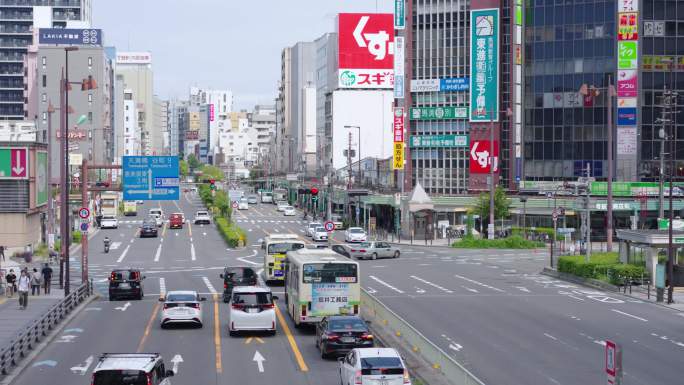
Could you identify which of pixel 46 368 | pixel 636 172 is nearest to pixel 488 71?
pixel 636 172

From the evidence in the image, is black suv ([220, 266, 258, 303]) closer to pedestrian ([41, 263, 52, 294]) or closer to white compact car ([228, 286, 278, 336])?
pedestrian ([41, 263, 52, 294])

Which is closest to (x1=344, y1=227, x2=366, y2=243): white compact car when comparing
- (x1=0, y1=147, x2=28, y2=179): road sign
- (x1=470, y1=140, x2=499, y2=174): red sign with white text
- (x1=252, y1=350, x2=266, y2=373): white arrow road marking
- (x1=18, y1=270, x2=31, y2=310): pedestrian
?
(x1=470, y1=140, x2=499, y2=174): red sign with white text

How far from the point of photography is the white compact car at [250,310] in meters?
32.7

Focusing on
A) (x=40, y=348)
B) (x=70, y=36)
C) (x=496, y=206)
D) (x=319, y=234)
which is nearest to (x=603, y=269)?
(x=40, y=348)

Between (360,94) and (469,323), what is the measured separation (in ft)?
417

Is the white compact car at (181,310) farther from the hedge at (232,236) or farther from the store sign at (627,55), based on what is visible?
the store sign at (627,55)

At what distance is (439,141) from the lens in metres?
112

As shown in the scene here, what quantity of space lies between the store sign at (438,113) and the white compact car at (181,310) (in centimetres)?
7888

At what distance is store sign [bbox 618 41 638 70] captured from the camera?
96812mm

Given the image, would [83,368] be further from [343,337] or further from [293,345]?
[343,337]

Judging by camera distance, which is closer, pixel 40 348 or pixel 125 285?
pixel 40 348

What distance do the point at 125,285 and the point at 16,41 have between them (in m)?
127

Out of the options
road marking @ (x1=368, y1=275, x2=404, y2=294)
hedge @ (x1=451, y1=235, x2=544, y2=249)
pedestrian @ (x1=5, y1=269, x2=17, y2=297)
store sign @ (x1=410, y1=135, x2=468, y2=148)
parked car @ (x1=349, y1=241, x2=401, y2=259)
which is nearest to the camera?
pedestrian @ (x1=5, y1=269, x2=17, y2=297)

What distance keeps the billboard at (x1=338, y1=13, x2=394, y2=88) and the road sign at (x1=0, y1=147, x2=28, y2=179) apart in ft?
340
